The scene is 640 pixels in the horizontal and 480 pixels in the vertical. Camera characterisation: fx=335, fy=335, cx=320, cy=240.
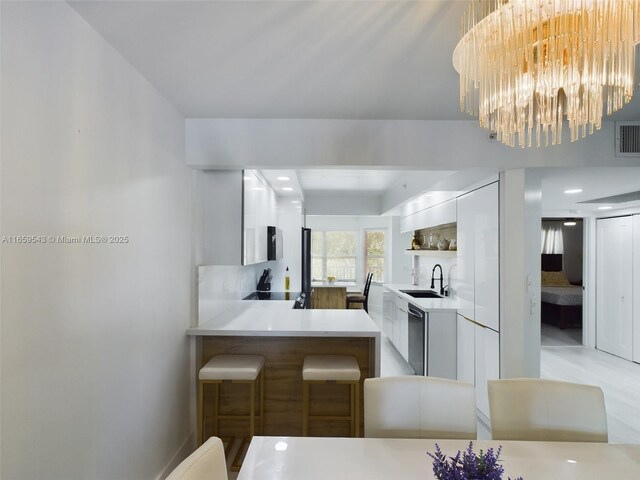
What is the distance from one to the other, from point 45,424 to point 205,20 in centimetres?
165

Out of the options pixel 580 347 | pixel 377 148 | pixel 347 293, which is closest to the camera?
pixel 377 148

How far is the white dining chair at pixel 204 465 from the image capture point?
2.99ft

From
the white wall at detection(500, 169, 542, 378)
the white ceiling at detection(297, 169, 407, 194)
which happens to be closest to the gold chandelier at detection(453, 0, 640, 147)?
the white wall at detection(500, 169, 542, 378)

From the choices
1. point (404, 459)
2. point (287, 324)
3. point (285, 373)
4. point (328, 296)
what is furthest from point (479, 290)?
point (328, 296)

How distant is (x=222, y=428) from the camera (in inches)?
107

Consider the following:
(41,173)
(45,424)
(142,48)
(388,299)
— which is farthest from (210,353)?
(388,299)

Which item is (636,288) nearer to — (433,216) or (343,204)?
(433,216)

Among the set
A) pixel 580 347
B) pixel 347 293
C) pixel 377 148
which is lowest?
pixel 580 347

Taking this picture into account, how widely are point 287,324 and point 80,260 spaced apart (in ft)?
5.21

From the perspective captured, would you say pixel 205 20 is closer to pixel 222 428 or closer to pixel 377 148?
pixel 377 148

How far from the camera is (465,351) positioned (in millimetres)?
3305

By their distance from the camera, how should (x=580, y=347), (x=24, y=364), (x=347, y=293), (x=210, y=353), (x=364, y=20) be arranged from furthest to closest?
(x=347, y=293), (x=580, y=347), (x=210, y=353), (x=364, y=20), (x=24, y=364)

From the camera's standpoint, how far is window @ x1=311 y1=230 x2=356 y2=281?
805 centimetres

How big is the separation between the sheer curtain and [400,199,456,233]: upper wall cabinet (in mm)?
3563
